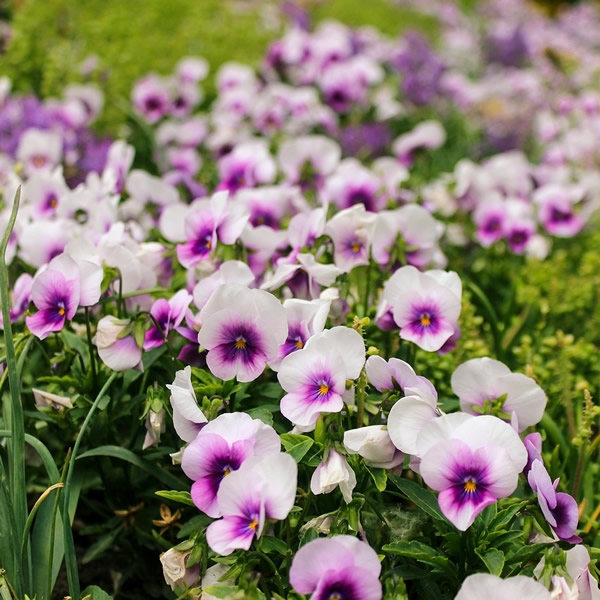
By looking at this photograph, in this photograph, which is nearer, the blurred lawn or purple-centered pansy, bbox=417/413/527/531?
purple-centered pansy, bbox=417/413/527/531

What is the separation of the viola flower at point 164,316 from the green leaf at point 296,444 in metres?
0.37

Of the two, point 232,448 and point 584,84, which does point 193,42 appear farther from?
point 232,448

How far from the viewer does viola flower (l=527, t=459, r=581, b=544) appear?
1245mm

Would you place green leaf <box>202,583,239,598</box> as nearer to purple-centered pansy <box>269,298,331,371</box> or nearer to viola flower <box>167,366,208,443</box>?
viola flower <box>167,366,208,443</box>

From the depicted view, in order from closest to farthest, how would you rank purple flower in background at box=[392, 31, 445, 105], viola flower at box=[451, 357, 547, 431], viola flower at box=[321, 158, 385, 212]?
viola flower at box=[451, 357, 547, 431]
viola flower at box=[321, 158, 385, 212]
purple flower in background at box=[392, 31, 445, 105]

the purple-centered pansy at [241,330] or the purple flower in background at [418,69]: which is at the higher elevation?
the purple-centered pansy at [241,330]

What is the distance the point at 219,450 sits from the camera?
50.0 inches

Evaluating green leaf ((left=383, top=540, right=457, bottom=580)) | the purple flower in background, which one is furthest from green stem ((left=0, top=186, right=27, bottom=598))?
the purple flower in background

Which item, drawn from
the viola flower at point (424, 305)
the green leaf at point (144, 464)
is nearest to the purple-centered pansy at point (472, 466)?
the viola flower at point (424, 305)

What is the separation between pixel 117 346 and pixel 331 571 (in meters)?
0.63

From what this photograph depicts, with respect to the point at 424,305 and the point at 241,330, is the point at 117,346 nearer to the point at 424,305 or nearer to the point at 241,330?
the point at 241,330

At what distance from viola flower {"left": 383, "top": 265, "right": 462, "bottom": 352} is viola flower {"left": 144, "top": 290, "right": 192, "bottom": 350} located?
415 millimetres

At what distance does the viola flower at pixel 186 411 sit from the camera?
52.4 inches

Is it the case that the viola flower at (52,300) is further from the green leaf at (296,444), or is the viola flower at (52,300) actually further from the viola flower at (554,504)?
the viola flower at (554,504)
